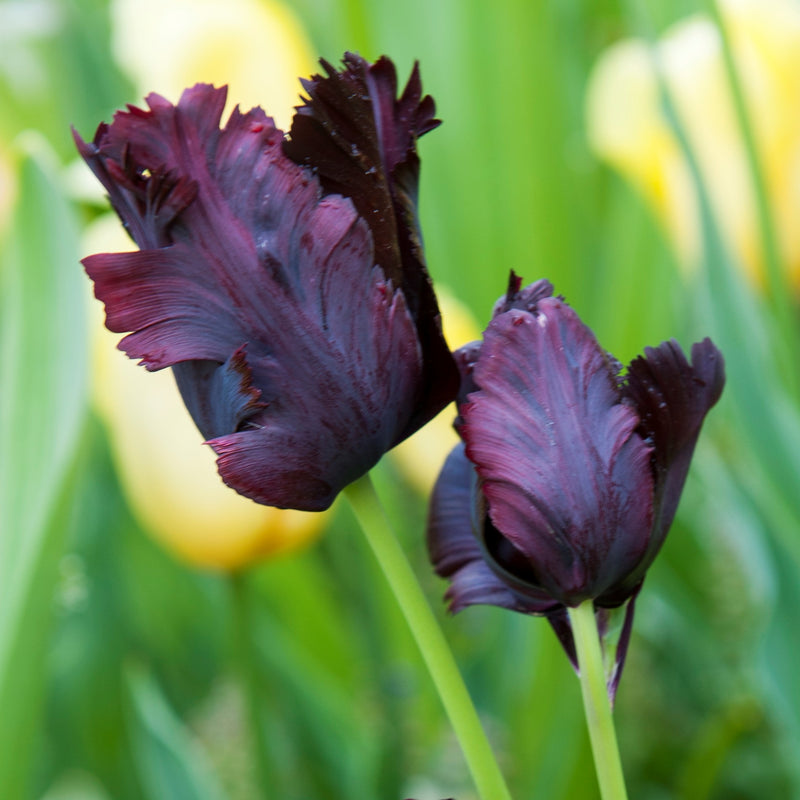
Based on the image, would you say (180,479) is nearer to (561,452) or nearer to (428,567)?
(428,567)

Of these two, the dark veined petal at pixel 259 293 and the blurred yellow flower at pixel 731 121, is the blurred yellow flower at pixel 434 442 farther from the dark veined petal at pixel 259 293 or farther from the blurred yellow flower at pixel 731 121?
the dark veined petal at pixel 259 293

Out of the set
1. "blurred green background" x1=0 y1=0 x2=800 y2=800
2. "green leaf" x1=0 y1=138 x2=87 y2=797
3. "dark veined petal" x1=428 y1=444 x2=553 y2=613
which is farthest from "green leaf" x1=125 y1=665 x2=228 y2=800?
"dark veined petal" x1=428 y1=444 x2=553 y2=613

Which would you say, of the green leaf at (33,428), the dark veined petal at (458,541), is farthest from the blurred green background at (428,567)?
the dark veined petal at (458,541)

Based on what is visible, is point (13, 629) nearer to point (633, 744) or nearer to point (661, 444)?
point (661, 444)

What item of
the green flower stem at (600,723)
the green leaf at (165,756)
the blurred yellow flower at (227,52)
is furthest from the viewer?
the blurred yellow flower at (227,52)

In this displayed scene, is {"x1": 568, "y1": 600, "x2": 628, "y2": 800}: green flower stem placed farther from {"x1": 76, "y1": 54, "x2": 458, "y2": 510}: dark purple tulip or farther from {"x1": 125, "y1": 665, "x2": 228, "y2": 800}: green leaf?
{"x1": 125, "y1": 665, "x2": 228, "y2": 800}: green leaf

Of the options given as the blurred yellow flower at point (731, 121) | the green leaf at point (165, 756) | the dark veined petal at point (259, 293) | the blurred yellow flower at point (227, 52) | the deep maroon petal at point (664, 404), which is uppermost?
the blurred yellow flower at point (227, 52)

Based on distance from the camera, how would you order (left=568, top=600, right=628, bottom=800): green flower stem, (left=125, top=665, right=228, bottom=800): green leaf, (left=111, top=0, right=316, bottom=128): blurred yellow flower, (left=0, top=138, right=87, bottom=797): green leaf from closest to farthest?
(left=568, top=600, right=628, bottom=800): green flower stem
(left=0, top=138, right=87, bottom=797): green leaf
(left=125, top=665, right=228, bottom=800): green leaf
(left=111, top=0, right=316, bottom=128): blurred yellow flower
